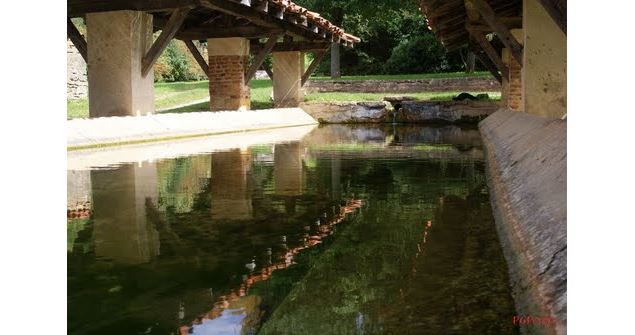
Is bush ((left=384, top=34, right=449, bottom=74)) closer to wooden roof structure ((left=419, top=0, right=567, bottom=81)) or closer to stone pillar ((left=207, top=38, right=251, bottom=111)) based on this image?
wooden roof structure ((left=419, top=0, right=567, bottom=81))

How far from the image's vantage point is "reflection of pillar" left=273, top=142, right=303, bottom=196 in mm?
6113

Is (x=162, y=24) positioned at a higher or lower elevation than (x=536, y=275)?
higher

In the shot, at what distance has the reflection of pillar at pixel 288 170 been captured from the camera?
6113 mm

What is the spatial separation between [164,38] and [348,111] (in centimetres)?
952

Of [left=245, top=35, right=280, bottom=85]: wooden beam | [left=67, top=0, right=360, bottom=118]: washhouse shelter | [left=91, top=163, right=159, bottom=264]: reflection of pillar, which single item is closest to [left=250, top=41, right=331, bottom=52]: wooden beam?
[left=67, top=0, right=360, bottom=118]: washhouse shelter

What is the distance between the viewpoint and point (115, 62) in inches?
496

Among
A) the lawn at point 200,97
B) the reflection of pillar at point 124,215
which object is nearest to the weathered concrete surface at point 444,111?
the lawn at point 200,97

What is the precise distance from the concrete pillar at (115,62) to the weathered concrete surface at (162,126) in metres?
0.61

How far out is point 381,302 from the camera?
2715 millimetres

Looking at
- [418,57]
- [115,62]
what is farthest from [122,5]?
[418,57]

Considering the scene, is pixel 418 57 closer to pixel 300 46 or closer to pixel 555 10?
pixel 300 46

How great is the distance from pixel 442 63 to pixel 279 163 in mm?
24523

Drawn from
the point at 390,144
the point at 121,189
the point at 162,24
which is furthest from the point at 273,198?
the point at 162,24
